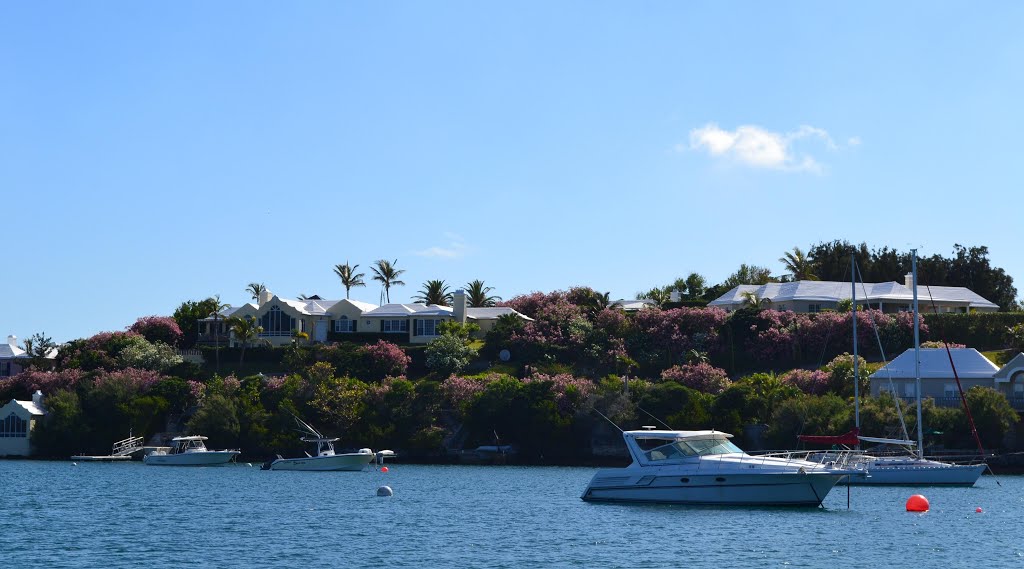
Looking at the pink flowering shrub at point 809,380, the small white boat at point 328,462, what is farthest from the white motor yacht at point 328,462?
the pink flowering shrub at point 809,380

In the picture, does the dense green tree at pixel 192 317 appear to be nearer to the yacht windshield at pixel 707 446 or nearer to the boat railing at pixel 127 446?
Result: the boat railing at pixel 127 446

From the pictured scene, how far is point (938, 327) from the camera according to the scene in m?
101

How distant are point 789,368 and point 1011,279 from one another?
146 feet

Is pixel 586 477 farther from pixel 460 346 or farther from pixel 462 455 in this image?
pixel 460 346

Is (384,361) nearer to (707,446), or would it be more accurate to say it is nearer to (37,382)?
(37,382)

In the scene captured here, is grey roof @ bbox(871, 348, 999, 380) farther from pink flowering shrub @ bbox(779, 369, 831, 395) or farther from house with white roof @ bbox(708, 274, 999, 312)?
house with white roof @ bbox(708, 274, 999, 312)

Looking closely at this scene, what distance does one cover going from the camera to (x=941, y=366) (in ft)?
275

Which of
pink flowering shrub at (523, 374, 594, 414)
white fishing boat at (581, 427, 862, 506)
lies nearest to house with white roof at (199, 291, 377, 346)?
pink flowering shrub at (523, 374, 594, 414)

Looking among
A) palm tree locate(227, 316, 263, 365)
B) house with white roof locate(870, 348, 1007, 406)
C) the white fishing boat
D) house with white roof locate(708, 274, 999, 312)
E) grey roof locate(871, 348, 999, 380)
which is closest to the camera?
the white fishing boat

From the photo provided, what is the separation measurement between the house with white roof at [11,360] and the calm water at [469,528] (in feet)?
183

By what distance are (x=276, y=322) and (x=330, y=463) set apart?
38.5 m

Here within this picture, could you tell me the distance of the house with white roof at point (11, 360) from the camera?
117 meters

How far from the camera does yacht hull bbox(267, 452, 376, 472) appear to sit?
7875 cm

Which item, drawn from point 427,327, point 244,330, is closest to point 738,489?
point 244,330
